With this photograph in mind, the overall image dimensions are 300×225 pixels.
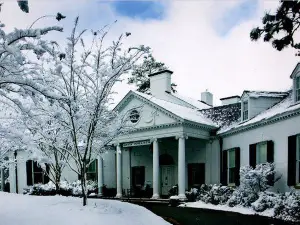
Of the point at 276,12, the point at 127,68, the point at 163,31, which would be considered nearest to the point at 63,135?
the point at 127,68

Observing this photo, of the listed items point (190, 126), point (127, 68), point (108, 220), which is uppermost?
point (127, 68)

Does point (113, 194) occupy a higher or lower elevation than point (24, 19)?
lower

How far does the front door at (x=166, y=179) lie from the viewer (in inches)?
878

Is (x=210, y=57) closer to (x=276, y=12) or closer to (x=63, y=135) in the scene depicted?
(x=276, y=12)

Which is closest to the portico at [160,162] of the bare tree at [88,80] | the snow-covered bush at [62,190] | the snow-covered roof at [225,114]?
the snow-covered roof at [225,114]

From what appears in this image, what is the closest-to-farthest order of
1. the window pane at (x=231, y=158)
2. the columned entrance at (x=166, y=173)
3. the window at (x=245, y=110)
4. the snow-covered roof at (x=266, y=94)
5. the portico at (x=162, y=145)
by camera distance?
the snow-covered roof at (x=266, y=94), the window at (x=245, y=110), the window pane at (x=231, y=158), the portico at (x=162, y=145), the columned entrance at (x=166, y=173)

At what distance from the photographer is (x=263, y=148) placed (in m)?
16.3

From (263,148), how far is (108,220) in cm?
993

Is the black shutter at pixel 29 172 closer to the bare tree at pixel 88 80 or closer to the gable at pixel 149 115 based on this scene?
the gable at pixel 149 115

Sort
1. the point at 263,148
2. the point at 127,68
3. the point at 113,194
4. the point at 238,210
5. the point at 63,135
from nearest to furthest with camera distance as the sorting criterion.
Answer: the point at 127,68 < the point at 63,135 < the point at 238,210 < the point at 263,148 < the point at 113,194

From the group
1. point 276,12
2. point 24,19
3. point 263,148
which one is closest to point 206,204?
point 263,148

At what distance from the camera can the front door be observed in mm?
22292

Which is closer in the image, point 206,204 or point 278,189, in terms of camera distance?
point 278,189

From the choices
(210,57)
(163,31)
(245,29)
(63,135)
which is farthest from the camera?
(63,135)
